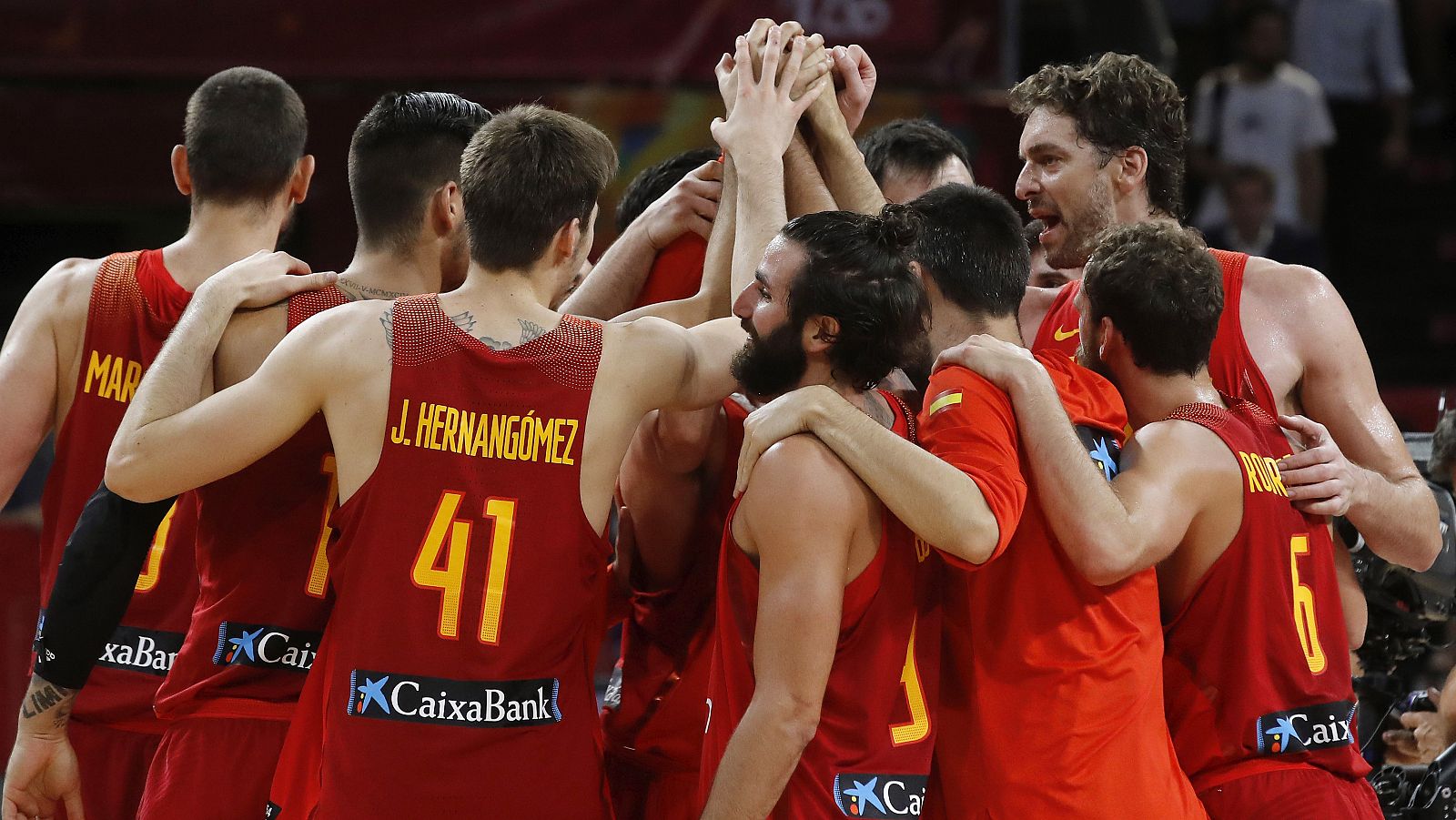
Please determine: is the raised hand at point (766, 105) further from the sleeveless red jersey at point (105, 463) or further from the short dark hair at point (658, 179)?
the sleeveless red jersey at point (105, 463)

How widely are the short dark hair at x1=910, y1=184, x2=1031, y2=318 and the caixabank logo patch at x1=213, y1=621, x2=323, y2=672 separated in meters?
1.74

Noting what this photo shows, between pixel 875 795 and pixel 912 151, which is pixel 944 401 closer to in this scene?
pixel 875 795

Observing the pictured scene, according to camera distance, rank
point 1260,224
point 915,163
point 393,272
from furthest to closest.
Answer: point 1260,224, point 915,163, point 393,272

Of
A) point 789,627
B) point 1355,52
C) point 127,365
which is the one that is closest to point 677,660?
point 789,627

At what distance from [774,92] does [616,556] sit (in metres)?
1.29

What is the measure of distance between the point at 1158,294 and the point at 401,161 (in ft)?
6.13

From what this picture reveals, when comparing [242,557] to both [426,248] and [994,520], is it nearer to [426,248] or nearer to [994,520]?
[426,248]

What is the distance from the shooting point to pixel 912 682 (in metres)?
3.32

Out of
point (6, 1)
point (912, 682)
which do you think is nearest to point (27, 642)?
point (6, 1)

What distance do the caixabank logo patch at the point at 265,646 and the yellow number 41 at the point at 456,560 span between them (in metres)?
0.59

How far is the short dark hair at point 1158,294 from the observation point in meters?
3.53

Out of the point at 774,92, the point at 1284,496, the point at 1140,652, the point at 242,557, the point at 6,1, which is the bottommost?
the point at 1140,652

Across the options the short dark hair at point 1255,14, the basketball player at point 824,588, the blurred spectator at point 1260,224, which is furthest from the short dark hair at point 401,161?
the short dark hair at point 1255,14

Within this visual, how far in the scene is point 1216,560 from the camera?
3.51 m
